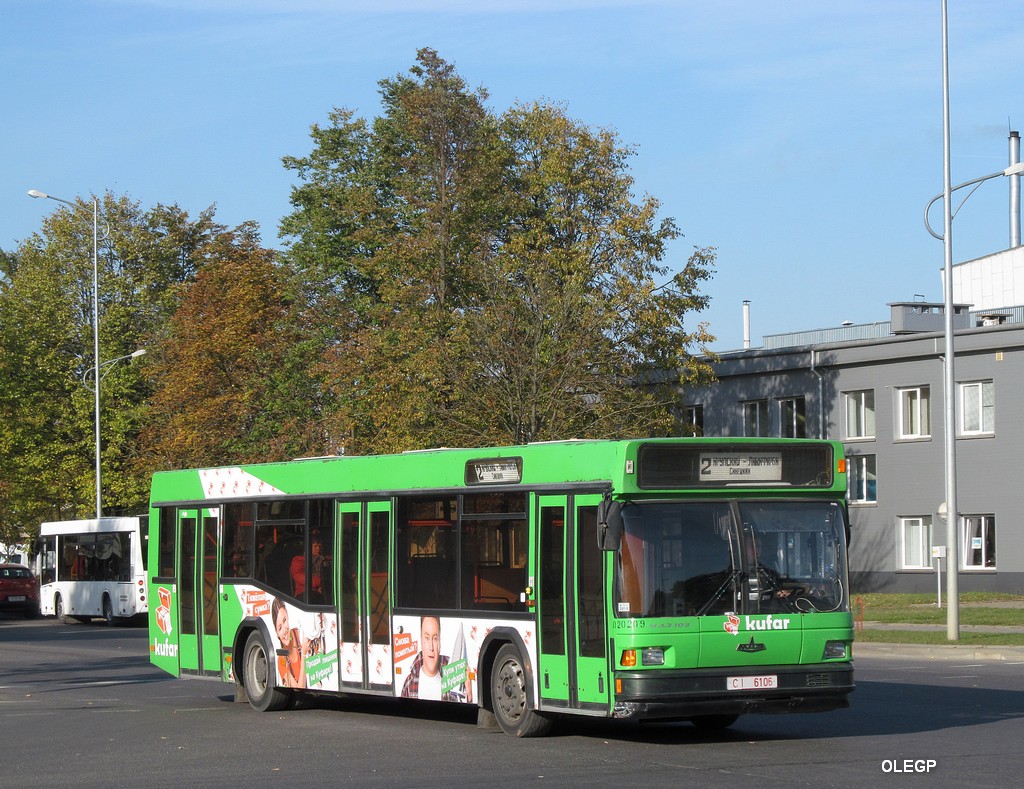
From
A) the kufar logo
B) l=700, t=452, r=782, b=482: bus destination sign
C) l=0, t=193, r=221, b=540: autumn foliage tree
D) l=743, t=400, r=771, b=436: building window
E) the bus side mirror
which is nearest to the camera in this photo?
the bus side mirror

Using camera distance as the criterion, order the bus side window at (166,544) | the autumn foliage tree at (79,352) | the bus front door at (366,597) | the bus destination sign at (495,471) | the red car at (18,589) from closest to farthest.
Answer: the bus destination sign at (495,471) → the bus front door at (366,597) → the bus side window at (166,544) → the red car at (18,589) → the autumn foliage tree at (79,352)

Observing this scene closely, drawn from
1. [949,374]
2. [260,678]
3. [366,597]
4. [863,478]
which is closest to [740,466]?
[366,597]

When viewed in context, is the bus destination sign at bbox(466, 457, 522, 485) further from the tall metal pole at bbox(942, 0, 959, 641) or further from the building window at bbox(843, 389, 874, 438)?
the building window at bbox(843, 389, 874, 438)

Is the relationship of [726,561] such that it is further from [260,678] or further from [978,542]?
[978,542]

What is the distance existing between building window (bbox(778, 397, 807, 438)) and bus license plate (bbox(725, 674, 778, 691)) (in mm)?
40132

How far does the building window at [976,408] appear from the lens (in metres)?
46.5

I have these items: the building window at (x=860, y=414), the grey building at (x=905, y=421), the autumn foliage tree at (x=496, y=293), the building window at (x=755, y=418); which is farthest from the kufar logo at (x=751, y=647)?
the building window at (x=755, y=418)

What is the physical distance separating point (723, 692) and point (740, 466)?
6.25ft

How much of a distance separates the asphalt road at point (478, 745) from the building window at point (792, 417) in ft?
106

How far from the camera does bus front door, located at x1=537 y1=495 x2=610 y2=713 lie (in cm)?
1287

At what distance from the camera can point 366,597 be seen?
629 inches

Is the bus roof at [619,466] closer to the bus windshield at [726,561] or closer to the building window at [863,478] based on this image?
the bus windshield at [726,561]

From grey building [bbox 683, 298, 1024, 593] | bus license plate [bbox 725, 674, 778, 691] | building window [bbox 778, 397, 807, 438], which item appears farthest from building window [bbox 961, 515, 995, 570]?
bus license plate [bbox 725, 674, 778, 691]

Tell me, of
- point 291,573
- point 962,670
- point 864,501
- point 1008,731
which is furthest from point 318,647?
point 864,501
